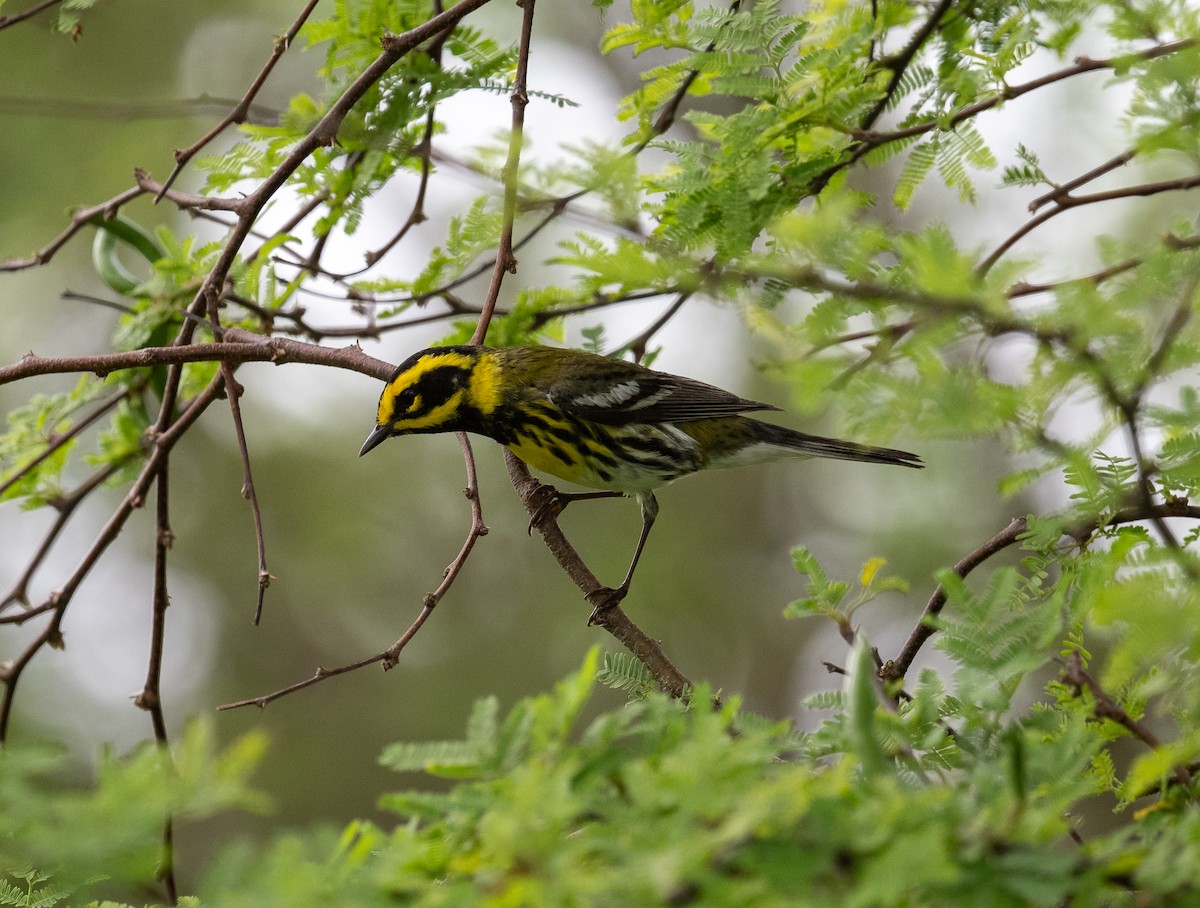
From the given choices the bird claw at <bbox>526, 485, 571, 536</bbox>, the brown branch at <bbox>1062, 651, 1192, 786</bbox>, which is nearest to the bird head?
the bird claw at <bbox>526, 485, 571, 536</bbox>

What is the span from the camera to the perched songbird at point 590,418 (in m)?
4.49

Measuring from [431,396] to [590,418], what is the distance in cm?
71

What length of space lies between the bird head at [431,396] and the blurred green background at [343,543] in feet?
16.0

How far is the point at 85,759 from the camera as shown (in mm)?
9242

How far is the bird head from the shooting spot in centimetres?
434

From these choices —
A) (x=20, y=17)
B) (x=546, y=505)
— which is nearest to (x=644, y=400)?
(x=546, y=505)

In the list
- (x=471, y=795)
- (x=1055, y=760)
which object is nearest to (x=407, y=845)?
(x=471, y=795)

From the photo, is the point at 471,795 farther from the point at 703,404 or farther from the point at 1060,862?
the point at 703,404

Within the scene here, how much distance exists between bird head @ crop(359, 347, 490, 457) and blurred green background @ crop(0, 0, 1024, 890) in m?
4.88

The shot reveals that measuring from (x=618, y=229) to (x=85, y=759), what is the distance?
8.57 meters

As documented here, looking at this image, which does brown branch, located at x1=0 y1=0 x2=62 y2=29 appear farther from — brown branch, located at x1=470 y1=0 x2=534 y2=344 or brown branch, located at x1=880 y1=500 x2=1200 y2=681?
brown branch, located at x1=880 y1=500 x2=1200 y2=681

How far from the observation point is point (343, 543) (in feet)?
33.2

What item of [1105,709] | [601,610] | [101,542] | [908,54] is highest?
[908,54]

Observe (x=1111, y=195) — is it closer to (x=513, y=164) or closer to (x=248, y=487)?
(x=513, y=164)
